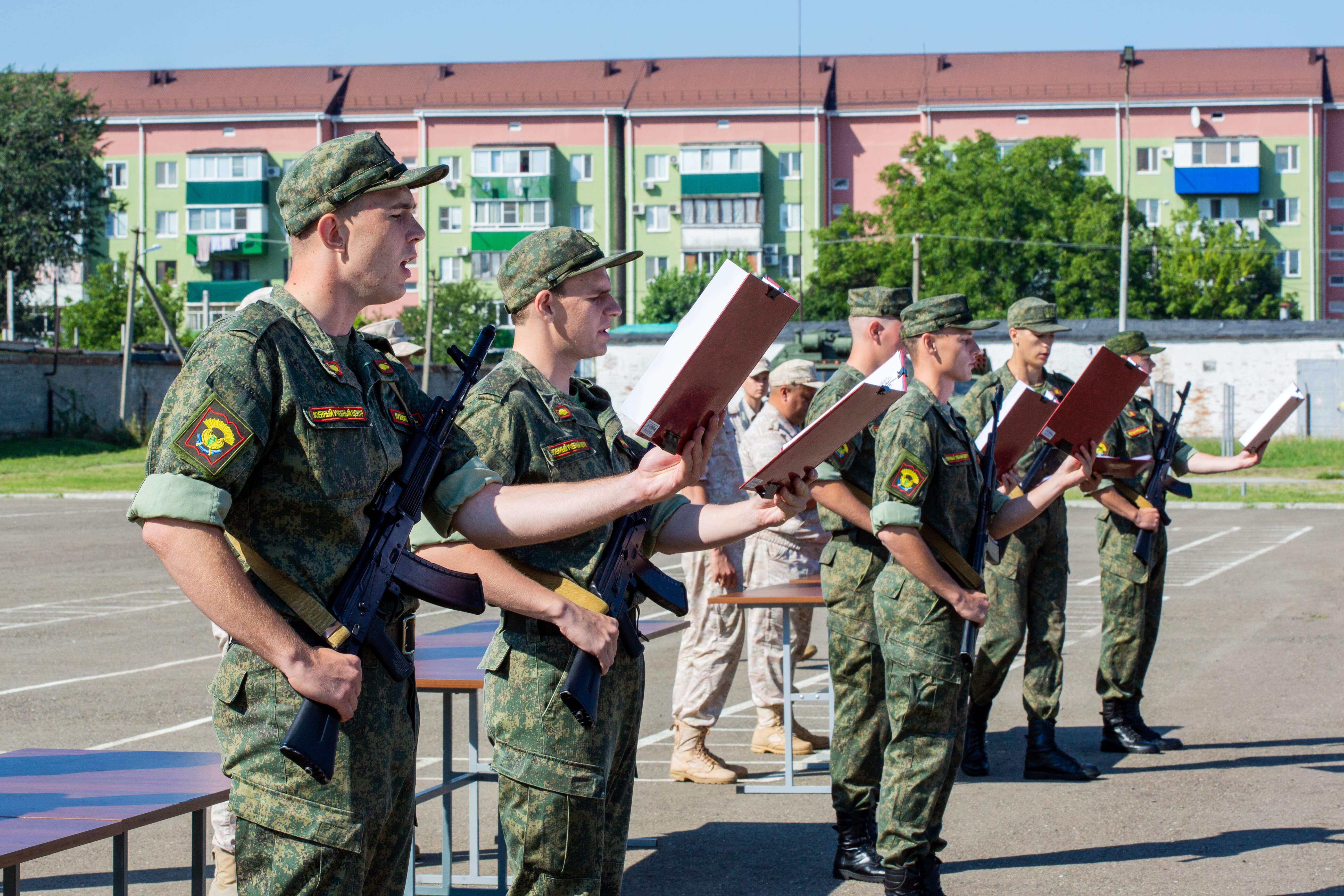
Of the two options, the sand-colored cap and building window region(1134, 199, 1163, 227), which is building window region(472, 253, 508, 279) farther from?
the sand-colored cap

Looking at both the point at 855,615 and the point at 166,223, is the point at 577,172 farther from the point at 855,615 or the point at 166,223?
the point at 855,615

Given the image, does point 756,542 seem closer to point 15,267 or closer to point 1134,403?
point 1134,403

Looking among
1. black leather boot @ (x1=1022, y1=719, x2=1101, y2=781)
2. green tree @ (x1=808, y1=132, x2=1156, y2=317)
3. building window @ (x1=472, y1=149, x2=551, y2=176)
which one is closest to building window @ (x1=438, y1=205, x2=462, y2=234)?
building window @ (x1=472, y1=149, x2=551, y2=176)

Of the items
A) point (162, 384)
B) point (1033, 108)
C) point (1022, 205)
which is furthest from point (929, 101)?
point (162, 384)

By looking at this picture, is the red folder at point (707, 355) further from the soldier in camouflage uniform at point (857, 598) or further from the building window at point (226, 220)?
the building window at point (226, 220)

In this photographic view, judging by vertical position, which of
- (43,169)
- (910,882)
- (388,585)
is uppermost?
(43,169)

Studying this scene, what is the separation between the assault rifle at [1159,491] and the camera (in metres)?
8.26

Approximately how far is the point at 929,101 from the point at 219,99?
39.1 m

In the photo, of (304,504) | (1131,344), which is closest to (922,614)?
(304,504)

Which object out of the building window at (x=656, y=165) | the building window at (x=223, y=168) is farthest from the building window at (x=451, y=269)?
the building window at (x=656, y=165)

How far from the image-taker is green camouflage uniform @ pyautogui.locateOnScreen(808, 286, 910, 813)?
5844mm

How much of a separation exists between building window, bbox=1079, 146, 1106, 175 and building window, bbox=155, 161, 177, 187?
49686 mm

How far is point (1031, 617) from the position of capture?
25.2ft

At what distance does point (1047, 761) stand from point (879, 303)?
8.94 feet
